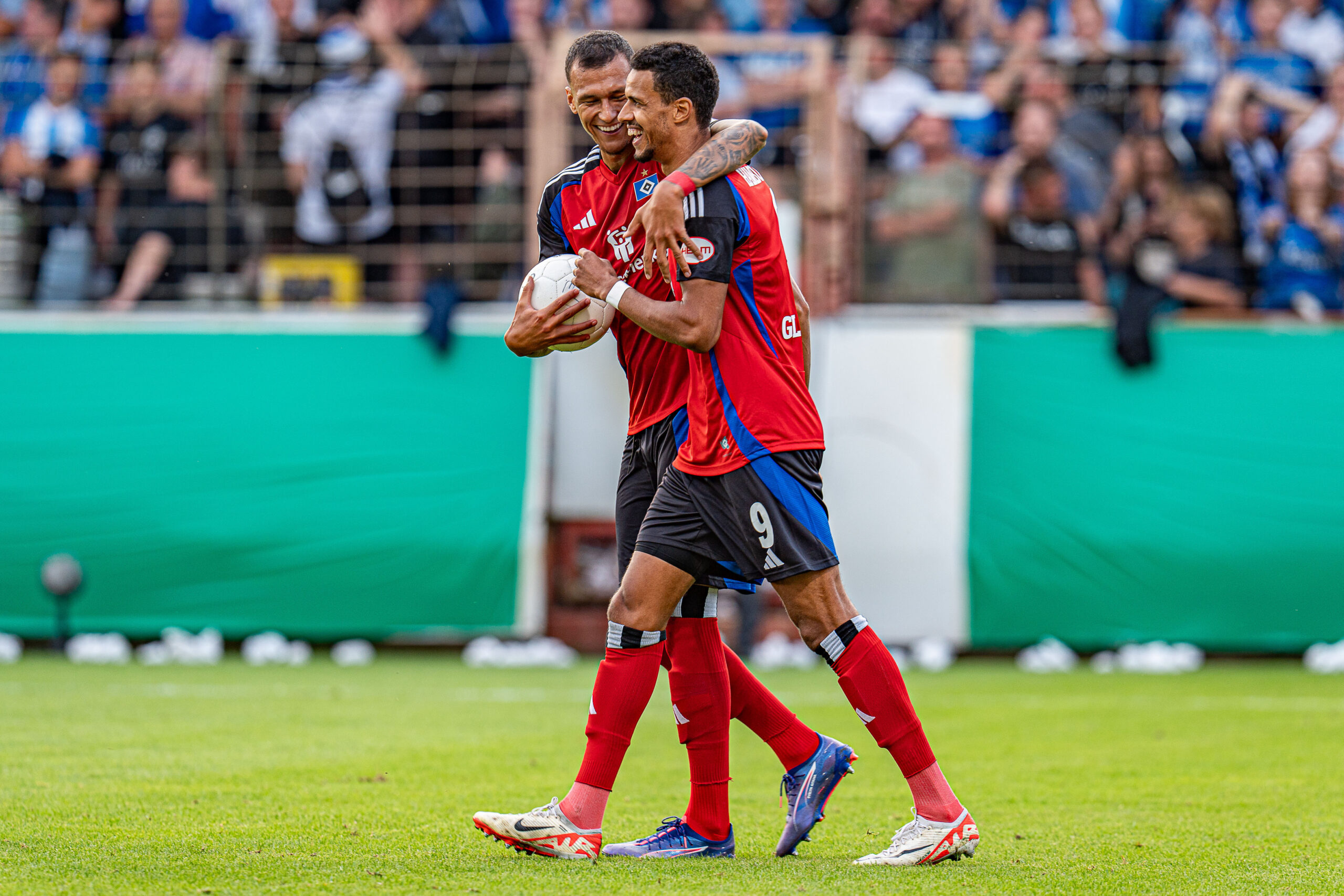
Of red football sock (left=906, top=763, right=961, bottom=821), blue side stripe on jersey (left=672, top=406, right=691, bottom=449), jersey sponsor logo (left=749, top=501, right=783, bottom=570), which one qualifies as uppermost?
blue side stripe on jersey (left=672, top=406, right=691, bottom=449)

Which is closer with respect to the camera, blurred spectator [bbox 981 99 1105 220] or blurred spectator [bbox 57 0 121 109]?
blurred spectator [bbox 981 99 1105 220]

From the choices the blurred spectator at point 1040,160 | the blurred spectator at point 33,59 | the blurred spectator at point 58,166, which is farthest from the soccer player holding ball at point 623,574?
the blurred spectator at point 33,59

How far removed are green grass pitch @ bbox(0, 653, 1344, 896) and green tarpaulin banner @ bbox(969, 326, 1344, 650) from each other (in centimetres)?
80

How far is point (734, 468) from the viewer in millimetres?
4672

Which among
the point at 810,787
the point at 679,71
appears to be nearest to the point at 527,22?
the point at 679,71

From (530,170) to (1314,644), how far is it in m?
6.74

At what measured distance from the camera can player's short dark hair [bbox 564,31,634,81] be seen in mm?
5066

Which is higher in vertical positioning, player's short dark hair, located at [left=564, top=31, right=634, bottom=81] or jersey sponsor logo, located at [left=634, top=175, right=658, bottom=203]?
player's short dark hair, located at [left=564, top=31, right=634, bottom=81]

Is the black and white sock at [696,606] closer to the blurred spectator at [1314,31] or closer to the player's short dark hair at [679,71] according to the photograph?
the player's short dark hair at [679,71]

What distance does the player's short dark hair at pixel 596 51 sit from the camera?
16.6 feet

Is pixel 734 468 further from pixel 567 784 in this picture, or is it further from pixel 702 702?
pixel 567 784

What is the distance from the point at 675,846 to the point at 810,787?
0.44 metres

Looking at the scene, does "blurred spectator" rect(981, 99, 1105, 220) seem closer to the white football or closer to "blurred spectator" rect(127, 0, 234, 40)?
"blurred spectator" rect(127, 0, 234, 40)

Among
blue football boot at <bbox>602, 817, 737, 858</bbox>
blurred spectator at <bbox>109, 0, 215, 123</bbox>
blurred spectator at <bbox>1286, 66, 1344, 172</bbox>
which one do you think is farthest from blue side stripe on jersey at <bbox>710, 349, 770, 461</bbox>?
blurred spectator at <bbox>109, 0, 215, 123</bbox>
